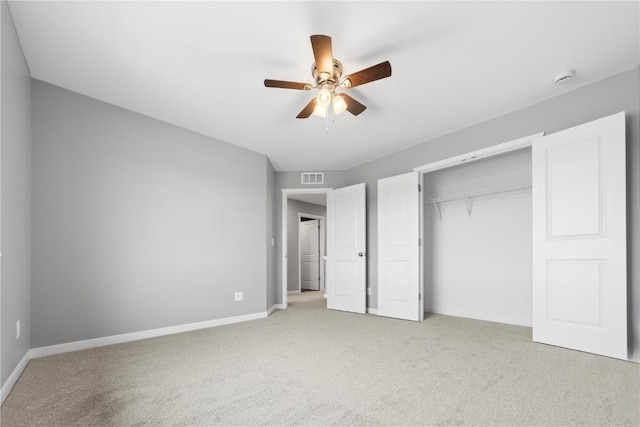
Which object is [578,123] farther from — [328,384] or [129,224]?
[129,224]

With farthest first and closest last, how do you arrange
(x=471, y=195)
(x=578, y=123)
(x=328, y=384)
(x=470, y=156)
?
(x=471, y=195), (x=470, y=156), (x=578, y=123), (x=328, y=384)

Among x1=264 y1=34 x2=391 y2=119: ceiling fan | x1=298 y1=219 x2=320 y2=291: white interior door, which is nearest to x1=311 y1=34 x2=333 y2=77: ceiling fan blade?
x1=264 y1=34 x2=391 y2=119: ceiling fan

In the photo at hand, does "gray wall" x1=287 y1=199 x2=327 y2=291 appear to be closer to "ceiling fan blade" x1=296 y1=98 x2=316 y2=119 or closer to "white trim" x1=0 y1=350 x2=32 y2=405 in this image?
"ceiling fan blade" x1=296 y1=98 x2=316 y2=119

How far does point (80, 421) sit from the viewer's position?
5.72 feet

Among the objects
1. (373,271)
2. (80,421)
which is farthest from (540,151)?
(80,421)

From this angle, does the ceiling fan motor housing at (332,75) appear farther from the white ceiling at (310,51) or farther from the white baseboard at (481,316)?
the white baseboard at (481,316)

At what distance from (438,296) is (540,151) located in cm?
248

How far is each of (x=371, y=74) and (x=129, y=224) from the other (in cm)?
289

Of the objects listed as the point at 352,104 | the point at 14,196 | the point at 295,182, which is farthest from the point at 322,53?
the point at 295,182

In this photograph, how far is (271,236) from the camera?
207 inches

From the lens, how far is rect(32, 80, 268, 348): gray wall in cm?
293

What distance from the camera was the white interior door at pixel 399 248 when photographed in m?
4.38

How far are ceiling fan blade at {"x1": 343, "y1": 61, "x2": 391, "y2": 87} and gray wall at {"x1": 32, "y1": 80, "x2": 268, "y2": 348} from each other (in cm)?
251

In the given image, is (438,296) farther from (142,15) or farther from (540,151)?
(142,15)
